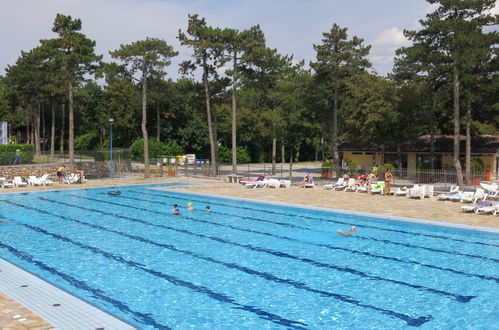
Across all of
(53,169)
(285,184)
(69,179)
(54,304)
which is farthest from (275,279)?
(53,169)

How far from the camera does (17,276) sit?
10109 millimetres

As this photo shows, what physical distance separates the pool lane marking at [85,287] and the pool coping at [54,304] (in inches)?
26.6

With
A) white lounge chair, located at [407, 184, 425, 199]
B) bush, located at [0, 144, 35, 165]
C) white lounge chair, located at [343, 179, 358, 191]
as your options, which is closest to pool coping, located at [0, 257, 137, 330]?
white lounge chair, located at [407, 184, 425, 199]

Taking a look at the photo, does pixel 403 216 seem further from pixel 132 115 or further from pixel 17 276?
pixel 132 115

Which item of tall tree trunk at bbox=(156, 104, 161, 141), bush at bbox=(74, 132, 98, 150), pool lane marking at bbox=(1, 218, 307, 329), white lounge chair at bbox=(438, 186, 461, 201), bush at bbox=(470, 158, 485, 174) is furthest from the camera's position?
bush at bbox=(74, 132, 98, 150)

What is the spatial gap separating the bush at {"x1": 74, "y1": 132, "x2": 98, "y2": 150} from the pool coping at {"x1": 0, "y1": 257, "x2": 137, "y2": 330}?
60.9 m

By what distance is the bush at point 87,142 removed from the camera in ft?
224

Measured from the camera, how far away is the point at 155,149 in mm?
54594

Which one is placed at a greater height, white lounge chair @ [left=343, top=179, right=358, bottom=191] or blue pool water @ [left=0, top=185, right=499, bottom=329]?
white lounge chair @ [left=343, top=179, right=358, bottom=191]

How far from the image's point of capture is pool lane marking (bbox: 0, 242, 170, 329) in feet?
27.3

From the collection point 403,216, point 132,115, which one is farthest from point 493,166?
point 132,115

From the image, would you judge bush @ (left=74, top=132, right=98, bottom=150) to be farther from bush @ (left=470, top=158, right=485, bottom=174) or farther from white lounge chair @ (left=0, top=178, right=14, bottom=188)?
bush @ (left=470, top=158, right=485, bottom=174)

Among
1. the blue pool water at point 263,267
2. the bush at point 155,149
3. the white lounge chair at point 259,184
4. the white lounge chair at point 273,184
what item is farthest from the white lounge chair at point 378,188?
the bush at point 155,149

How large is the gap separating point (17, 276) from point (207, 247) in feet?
18.0
